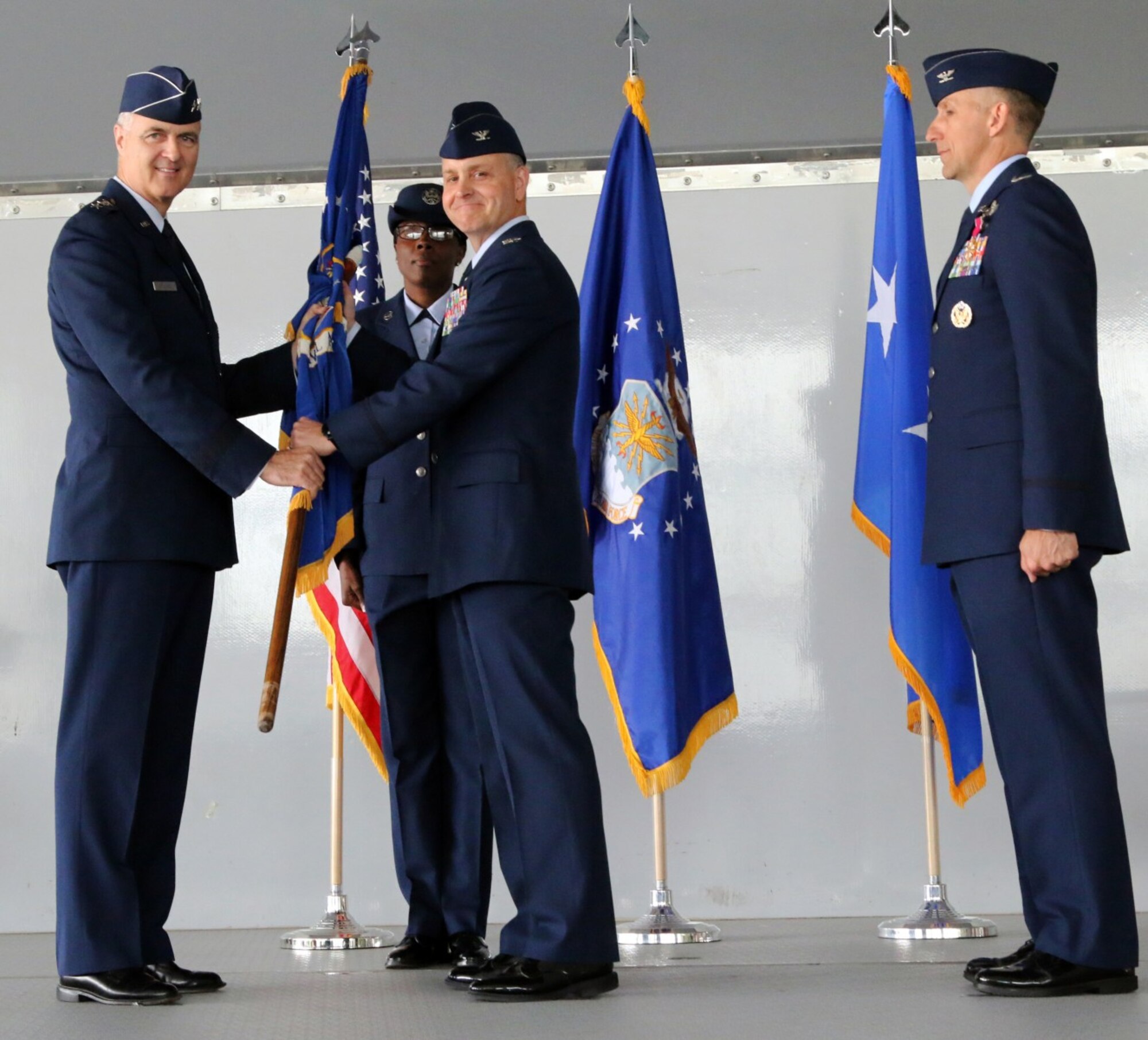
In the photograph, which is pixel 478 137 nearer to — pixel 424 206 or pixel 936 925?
pixel 424 206

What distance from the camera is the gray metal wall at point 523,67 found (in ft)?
12.7

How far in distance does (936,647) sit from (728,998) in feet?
4.62

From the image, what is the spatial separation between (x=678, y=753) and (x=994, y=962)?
1.27 m

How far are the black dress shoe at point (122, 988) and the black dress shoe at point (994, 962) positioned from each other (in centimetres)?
148

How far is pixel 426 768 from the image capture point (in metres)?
3.32

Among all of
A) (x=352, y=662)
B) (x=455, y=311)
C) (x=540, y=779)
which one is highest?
(x=455, y=311)

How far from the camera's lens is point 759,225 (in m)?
4.72

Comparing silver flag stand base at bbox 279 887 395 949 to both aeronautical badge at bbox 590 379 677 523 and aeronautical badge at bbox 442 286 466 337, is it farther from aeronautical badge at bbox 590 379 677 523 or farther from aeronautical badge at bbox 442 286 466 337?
aeronautical badge at bbox 442 286 466 337

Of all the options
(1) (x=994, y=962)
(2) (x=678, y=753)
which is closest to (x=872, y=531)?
(2) (x=678, y=753)

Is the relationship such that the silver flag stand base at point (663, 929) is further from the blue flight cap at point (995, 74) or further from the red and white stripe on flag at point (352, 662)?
the blue flight cap at point (995, 74)

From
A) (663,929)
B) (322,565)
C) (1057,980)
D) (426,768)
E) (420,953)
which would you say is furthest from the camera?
(663,929)

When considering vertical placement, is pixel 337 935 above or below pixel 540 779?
below

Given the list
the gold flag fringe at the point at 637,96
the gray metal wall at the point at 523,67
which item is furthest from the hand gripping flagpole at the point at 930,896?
the gold flag fringe at the point at 637,96

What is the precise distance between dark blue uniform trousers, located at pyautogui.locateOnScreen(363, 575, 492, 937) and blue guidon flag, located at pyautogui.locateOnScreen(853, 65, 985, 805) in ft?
3.94
